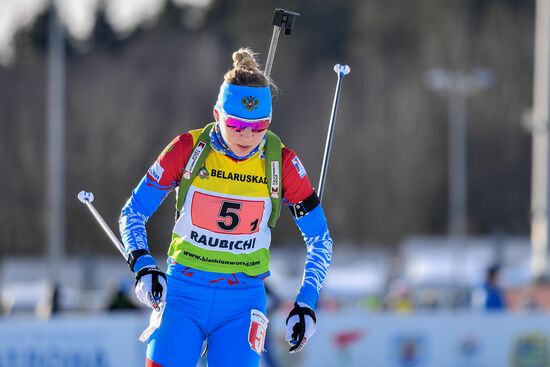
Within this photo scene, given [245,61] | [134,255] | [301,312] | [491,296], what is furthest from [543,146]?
[134,255]

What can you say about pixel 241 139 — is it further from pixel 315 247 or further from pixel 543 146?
pixel 543 146

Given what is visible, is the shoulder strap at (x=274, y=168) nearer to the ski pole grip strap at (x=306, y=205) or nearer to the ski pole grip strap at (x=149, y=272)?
the ski pole grip strap at (x=306, y=205)

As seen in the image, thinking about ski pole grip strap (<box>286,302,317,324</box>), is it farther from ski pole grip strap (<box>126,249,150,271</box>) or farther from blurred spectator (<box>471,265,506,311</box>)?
blurred spectator (<box>471,265,506,311</box>)

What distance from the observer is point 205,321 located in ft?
20.1

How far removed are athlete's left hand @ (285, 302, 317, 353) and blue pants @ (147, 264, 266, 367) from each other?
0.69ft

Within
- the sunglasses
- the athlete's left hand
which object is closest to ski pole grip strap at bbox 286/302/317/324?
the athlete's left hand

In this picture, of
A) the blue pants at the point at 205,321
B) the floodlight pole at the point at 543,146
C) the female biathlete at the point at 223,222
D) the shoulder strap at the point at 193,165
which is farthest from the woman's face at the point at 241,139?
the floodlight pole at the point at 543,146

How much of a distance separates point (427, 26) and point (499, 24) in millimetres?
3157

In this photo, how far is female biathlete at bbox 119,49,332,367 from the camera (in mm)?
6094

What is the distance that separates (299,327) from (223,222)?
2.11 feet

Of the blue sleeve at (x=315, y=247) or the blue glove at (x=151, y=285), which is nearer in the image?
the blue glove at (x=151, y=285)

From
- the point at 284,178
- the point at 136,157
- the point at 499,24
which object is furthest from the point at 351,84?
the point at 284,178

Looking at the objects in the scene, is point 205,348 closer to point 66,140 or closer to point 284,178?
point 284,178

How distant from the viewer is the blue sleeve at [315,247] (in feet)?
20.7
